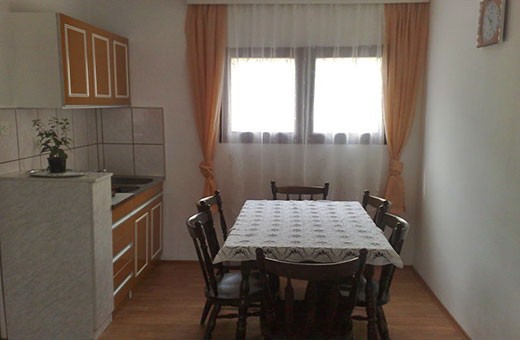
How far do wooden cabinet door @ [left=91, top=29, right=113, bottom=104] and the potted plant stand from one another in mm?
342

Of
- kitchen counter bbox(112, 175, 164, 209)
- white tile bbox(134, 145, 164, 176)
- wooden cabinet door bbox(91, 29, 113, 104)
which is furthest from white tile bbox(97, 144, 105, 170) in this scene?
wooden cabinet door bbox(91, 29, 113, 104)

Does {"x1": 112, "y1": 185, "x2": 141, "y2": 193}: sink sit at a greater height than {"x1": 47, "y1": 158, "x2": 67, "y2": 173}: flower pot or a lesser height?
lesser

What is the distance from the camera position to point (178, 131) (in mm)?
4051

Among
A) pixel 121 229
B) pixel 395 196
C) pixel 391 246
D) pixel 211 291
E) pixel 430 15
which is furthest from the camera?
pixel 395 196

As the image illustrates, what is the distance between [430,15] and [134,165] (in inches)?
113

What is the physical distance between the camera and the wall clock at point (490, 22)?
2422 mm

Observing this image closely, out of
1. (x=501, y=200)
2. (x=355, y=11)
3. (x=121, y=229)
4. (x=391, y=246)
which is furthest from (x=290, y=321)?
(x=355, y=11)

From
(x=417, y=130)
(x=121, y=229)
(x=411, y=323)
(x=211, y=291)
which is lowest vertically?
(x=411, y=323)

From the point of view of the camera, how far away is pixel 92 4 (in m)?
3.86

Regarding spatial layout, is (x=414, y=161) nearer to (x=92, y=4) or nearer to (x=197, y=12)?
(x=197, y=12)

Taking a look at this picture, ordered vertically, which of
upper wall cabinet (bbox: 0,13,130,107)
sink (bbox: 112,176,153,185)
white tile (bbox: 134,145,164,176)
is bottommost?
sink (bbox: 112,176,153,185)

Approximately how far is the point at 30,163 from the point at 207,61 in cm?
165

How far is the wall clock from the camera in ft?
7.95

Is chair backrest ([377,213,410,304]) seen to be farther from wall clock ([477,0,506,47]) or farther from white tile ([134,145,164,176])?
white tile ([134,145,164,176])
